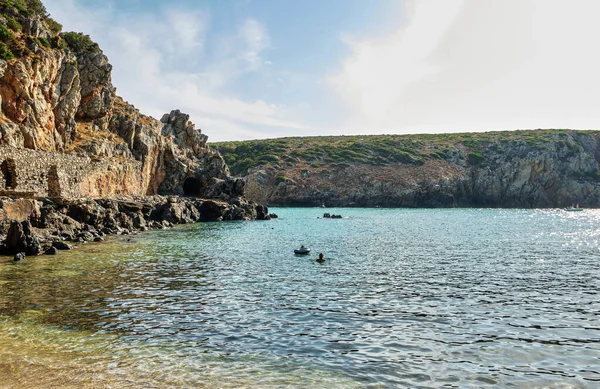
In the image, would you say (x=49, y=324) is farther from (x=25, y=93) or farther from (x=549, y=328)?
(x=25, y=93)

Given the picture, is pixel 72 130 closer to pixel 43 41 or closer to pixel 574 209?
pixel 43 41

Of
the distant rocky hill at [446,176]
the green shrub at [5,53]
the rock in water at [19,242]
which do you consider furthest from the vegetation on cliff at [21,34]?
the distant rocky hill at [446,176]

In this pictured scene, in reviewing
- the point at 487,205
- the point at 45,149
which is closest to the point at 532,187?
the point at 487,205

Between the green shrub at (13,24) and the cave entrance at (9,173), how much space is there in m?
26.5

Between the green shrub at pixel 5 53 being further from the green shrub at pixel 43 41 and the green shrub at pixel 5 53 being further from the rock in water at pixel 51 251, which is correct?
the rock in water at pixel 51 251

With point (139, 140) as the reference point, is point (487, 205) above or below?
below

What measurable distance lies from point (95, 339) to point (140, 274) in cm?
1290

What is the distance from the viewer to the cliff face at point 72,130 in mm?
52844

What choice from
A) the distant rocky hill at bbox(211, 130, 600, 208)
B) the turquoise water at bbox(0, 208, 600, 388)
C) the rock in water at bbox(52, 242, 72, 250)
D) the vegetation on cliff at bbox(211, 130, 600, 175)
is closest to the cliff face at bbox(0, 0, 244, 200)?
the rock in water at bbox(52, 242, 72, 250)

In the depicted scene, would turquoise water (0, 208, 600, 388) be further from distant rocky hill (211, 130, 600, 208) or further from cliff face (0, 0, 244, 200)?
distant rocky hill (211, 130, 600, 208)

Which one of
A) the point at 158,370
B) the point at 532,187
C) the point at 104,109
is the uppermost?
the point at 104,109

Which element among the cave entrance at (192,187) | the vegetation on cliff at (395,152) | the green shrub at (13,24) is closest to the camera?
the green shrub at (13,24)

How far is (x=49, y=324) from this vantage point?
17250 mm

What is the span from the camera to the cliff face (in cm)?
5284
